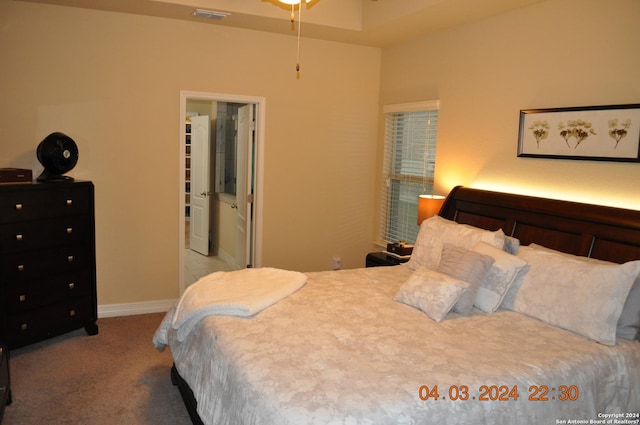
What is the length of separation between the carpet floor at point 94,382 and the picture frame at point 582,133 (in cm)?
303

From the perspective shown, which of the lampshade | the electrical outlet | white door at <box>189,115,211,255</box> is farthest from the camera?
white door at <box>189,115,211,255</box>

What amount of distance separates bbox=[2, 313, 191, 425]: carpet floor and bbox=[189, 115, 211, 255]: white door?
2.89 meters

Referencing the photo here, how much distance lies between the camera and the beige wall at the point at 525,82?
305cm

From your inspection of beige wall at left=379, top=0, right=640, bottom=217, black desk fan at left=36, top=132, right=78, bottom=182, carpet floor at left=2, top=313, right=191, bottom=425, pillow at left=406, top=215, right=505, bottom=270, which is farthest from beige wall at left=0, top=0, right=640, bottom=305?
carpet floor at left=2, top=313, right=191, bottom=425

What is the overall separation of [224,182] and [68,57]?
9.50ft

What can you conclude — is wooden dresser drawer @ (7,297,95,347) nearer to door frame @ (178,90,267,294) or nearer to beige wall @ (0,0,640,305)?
beige wall @ (0,0,640,305)

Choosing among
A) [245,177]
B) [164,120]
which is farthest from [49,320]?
[245,177]

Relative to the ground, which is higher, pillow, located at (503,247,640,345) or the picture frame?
the picture frame

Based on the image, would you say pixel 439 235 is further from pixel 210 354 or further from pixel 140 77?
pixel 140 77

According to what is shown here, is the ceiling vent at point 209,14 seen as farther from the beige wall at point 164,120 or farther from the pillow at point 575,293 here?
the pillow at point 575,293

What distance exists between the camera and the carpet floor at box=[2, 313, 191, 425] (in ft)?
9.53

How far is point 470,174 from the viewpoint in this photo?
4.19 m

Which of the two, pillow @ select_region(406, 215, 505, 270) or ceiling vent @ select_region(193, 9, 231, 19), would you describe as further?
ceiling vent @ select_region(193, 9, 231, 19)

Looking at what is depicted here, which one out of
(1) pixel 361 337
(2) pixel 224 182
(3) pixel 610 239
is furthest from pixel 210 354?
(2) pixel 224 182
